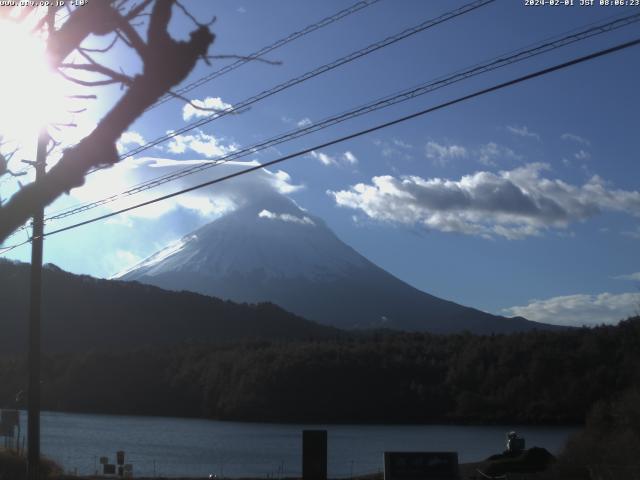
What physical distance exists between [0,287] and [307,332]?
189ft

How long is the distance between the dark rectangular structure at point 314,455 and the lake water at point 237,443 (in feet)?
45.5

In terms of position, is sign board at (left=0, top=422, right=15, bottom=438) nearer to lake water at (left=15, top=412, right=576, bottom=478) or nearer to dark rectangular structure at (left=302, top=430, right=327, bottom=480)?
lake water at (left=15, top=412, right=576, bottom=478)

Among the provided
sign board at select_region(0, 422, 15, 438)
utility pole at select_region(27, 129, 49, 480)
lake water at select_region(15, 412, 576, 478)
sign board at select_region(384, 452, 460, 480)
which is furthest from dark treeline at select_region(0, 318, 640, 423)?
utility pole at select_region(27, 129, 49, 480)

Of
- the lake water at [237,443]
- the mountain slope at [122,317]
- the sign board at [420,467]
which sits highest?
the mountain slope at [122,317]

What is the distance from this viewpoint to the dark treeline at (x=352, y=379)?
63219mm

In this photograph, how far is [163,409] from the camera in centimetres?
8619

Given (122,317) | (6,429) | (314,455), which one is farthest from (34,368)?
(122,317)

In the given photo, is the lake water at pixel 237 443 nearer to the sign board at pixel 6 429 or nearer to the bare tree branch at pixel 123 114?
the sign board at pixel 6 429

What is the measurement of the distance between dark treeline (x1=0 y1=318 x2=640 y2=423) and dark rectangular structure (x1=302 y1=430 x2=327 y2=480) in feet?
128

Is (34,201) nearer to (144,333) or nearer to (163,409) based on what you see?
(163,409)

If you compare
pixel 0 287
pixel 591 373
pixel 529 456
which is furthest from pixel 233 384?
pixel 529 456

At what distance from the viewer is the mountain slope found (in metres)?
84.2

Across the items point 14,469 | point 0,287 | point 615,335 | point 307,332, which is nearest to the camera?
point 14,469

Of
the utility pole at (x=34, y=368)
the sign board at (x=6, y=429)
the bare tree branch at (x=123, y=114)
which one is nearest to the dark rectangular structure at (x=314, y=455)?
the utility pole at (x=34, y=368)
